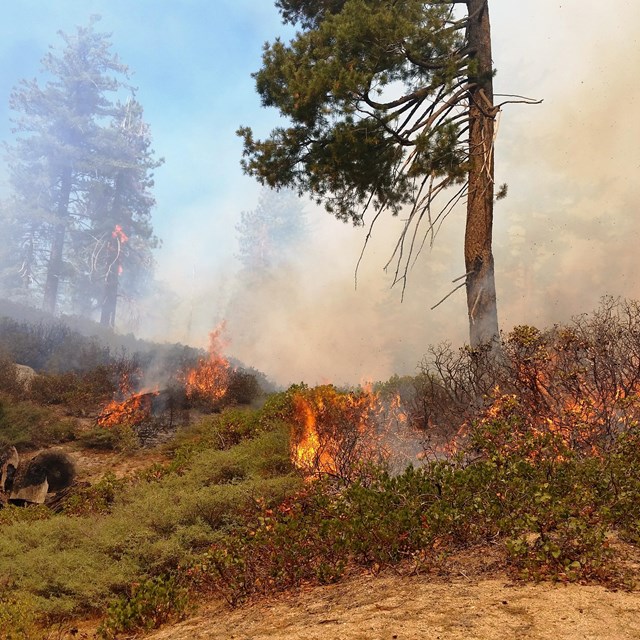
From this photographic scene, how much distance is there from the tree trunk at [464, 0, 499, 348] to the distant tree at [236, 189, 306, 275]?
41.8 meters

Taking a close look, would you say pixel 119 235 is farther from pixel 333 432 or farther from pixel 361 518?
pixel 361 518

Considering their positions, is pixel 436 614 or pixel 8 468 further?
pixel 8 468

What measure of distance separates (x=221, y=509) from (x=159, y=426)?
7.19 meters

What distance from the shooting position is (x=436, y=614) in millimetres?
2754

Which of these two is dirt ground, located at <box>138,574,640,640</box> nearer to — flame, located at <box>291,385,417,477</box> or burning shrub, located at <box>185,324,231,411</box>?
flame, located at <box>291,385,417,477</box>

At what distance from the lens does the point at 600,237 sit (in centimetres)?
2712

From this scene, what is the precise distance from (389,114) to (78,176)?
37145 mm

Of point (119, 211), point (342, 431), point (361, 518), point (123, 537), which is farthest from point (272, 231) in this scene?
point (361, 518)

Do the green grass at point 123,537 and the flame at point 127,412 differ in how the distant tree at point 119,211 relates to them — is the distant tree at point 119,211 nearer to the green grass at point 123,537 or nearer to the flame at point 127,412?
the flame at point 127,412

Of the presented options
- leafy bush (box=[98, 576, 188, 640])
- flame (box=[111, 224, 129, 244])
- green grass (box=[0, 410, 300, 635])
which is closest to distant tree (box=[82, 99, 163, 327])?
flame (box=[111, 224, 129, 244])

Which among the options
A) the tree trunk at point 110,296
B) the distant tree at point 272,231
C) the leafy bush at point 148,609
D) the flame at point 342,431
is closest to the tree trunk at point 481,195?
the flame at point 342,431

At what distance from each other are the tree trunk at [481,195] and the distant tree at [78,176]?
3286 cm

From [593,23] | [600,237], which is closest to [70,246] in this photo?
[600,237]

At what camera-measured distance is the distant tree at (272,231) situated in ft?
169
